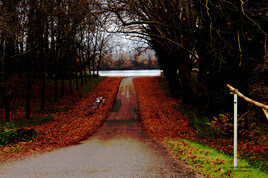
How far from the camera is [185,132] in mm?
13258

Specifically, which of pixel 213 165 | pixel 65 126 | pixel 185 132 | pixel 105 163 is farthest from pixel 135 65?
pixel 213 165

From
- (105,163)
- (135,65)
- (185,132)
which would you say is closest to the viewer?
(105,163)

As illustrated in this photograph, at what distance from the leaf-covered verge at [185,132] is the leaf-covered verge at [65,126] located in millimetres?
3272

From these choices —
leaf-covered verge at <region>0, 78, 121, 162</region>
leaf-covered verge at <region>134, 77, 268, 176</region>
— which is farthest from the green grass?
leaf-covered verge at <region>0, 78, 121, 162</region>

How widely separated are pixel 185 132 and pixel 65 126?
6.96 metres

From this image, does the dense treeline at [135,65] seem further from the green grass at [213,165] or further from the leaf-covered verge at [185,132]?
the green grass at [213,165]

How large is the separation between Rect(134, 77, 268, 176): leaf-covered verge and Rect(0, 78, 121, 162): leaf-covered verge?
10.7 ft

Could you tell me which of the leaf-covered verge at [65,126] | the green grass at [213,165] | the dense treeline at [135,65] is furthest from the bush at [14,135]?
the dense treeline at [135,65]

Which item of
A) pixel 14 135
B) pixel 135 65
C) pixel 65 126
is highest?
pixel 135 65

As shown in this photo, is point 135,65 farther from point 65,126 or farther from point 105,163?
point 105,163

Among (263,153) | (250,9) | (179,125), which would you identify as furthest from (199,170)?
(179,125)

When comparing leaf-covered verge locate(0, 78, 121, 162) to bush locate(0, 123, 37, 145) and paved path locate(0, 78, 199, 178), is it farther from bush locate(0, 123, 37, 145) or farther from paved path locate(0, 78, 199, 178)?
paved path locate(0, 78, 199, 178)

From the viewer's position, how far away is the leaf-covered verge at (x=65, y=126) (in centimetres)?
916

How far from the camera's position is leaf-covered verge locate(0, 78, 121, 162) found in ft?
30.1
